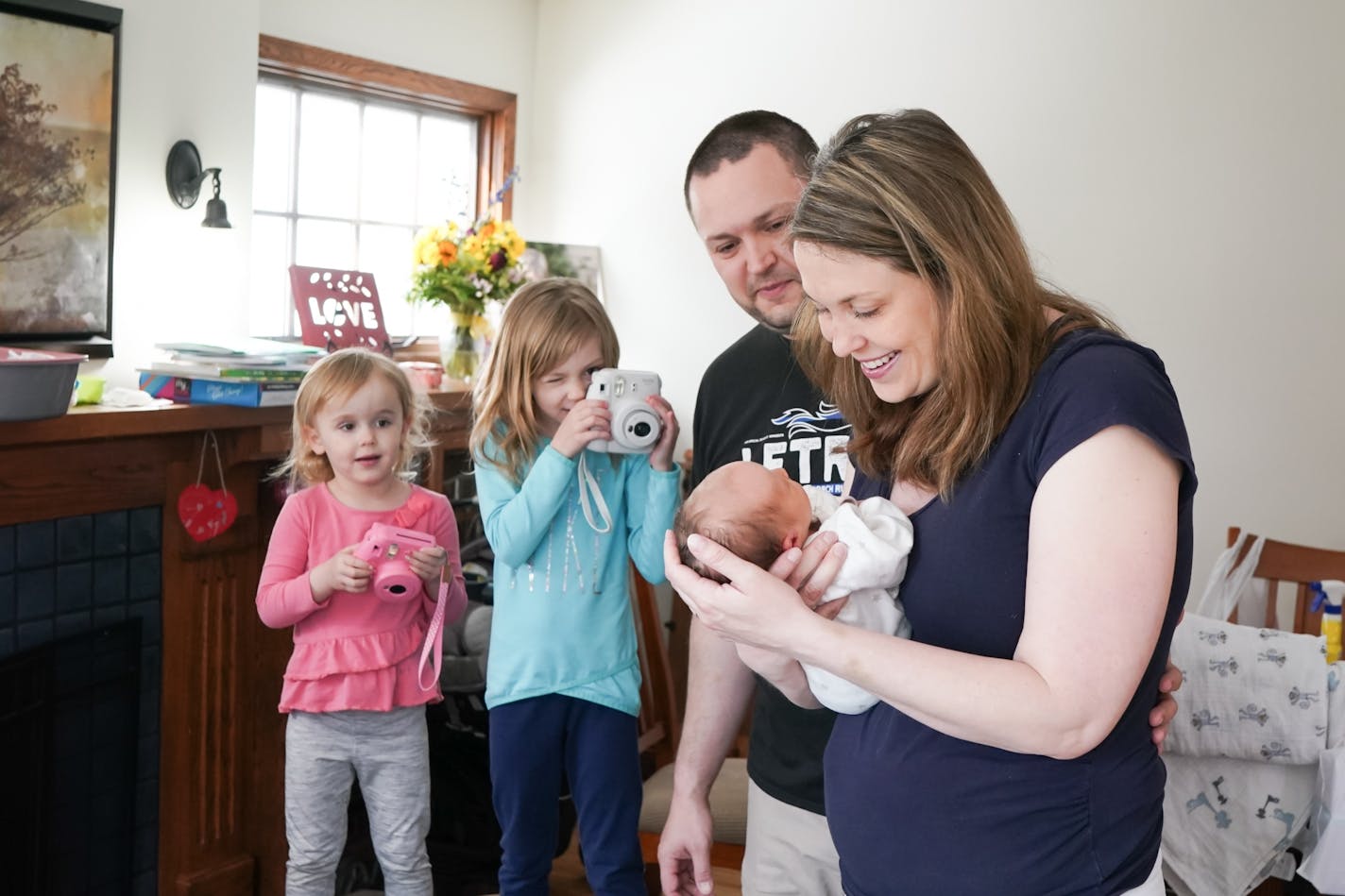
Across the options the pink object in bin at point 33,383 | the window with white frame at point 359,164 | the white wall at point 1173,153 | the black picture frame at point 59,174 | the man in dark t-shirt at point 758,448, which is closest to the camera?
the man in dark t-shirt at point 758,448

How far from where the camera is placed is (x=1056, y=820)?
100 centimetres

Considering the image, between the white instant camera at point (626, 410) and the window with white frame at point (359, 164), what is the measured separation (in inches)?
63.2

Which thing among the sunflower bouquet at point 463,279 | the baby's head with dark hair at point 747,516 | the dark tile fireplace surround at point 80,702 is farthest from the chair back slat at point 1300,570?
the dark tile fireplace surround at point 80,702

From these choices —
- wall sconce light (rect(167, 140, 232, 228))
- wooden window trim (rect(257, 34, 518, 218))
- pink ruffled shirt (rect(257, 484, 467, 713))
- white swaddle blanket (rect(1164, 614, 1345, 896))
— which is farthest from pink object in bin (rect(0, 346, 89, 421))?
white swaddle blanket (rect(1164, 614, 1345, 896))

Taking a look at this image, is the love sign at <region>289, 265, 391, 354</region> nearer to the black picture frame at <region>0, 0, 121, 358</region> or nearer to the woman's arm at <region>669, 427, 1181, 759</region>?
the black picture frame at <region>0, 0, 121, 358</region>

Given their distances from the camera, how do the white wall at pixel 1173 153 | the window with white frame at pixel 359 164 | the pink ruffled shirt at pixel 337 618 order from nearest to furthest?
1. the pink ruffled shirt at pixel 337 618
2. the white wall at pixel 1173 153
3. the window with white frame at pixel 359 164

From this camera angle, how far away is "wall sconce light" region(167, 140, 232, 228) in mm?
2732

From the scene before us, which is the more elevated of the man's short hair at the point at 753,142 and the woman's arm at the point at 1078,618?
the man's short hair at the point at 753,142

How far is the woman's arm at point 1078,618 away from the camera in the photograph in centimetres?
92

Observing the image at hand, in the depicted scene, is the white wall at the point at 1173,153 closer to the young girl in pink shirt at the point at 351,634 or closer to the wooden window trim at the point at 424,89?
the wooden window trim at the point at 424,89

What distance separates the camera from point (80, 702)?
2.26m

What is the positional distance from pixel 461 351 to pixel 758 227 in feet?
6.06

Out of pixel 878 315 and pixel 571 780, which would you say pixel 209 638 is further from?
pixel 878 315

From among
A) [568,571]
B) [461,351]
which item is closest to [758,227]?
[568,571]
